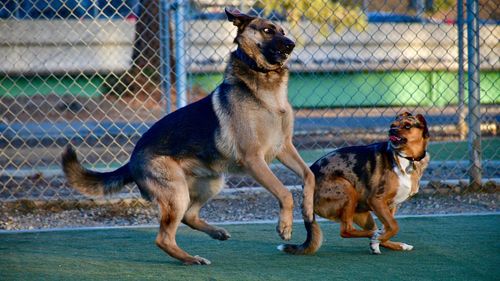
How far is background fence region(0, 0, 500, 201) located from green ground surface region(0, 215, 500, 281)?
1.31m

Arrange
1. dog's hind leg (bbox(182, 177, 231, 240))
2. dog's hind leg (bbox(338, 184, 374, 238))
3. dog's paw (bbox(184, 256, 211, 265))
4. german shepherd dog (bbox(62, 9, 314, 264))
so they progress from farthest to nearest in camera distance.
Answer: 1. dog's hind leg (bbox(182, 177, 231, 240))
2. dog's hind leg (bbox(338, 184, 374, 238))
3. german shepherd dog (bbox(62, 9, 314, 264))
4. dog's paw (bbox(184, 256, 211, 265))

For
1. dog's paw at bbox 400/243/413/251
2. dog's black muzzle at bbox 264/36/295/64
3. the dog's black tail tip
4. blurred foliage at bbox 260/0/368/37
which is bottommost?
the dog's black tail tip

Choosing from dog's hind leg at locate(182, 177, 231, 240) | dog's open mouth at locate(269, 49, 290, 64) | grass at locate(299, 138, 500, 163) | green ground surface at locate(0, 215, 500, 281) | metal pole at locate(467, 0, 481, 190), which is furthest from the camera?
grass at locate(299, 138, 500, 163)

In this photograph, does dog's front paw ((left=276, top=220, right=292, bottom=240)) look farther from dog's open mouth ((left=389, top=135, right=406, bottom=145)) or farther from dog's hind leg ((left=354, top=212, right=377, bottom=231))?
dog's open mouth ((left=389, top=135, right=406, bottom=145))

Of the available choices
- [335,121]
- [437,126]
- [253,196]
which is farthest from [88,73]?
[253,196]

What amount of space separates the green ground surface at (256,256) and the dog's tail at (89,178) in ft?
1.24

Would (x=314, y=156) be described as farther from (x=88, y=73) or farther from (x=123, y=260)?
(x=88, y=73)

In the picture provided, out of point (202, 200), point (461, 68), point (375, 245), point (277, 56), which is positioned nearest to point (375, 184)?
point (375, 245)

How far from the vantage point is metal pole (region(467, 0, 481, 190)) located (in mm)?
6238

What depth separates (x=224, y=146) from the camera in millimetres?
4348

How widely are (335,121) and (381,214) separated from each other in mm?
7497

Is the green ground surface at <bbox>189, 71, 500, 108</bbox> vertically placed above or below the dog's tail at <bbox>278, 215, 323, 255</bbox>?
above

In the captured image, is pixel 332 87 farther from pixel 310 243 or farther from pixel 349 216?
pixel 310 243

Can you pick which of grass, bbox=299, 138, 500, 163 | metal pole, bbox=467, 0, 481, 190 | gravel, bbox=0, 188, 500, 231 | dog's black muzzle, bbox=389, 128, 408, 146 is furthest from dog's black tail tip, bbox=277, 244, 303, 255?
grass, bbox=299, 138, 500, 163
